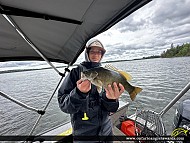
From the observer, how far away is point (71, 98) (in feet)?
5.00

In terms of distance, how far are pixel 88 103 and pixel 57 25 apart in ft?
3.69

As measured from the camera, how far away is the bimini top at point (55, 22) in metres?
1.35

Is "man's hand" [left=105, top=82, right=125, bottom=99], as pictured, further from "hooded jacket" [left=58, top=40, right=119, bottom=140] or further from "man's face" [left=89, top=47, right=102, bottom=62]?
"man's face" [left=89, top=47, right=102, bottom=62]

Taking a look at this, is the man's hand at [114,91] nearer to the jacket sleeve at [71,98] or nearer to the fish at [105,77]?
the fish at [105,77]

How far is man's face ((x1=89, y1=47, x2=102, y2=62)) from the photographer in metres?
1.79

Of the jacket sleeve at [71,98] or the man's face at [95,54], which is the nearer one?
the jacket sleeve at [71,98]

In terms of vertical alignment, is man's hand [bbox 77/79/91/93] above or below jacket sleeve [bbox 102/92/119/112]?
above

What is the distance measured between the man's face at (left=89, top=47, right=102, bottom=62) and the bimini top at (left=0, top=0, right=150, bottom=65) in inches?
13.5

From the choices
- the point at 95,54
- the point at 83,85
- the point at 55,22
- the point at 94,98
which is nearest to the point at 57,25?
the point at 55,22

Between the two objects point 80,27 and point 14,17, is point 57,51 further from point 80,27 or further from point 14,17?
point 14,17

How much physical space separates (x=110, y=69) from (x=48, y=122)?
736cm

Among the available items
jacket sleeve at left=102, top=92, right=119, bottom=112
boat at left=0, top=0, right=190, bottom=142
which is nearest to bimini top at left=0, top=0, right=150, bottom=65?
boat at left=0, top=0, right=190, bottom=142

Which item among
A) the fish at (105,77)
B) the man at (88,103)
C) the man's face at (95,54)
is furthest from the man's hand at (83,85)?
the man's face at (95,54)

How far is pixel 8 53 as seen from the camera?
2482mm
